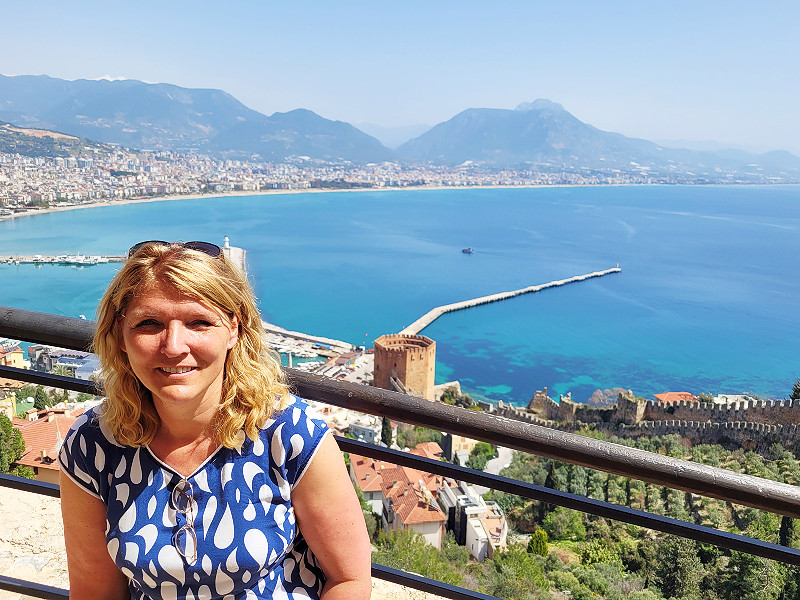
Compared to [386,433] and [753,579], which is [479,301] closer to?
[386,433]

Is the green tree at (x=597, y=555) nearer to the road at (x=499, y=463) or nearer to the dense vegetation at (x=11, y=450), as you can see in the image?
the dense vegetation at (x=11, y=450)

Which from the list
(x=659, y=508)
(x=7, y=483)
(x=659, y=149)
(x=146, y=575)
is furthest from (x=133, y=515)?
(x=659, y=149)

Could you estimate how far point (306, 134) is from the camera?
136000mm

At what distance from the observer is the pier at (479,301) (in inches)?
1219

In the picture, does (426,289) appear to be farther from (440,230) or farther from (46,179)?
(46,179)

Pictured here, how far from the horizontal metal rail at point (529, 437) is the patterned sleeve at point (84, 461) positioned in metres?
0.15

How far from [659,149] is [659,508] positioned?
192 m

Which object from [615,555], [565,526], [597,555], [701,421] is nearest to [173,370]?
[597,555]

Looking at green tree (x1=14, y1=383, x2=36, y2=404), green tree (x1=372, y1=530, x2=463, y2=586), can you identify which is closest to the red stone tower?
green tree (x1=14, y1=383, x2=36, y2=404)

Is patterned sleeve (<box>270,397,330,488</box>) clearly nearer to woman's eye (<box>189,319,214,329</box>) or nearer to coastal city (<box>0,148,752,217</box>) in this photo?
woman's eye (<box>189,319,214,329</box>)

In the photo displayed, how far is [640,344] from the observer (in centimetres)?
3005

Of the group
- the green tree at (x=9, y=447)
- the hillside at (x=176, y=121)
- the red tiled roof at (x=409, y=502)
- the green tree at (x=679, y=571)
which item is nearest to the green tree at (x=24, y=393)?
the red tiled roof at (x=409, y=502)

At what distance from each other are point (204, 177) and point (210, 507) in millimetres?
84008

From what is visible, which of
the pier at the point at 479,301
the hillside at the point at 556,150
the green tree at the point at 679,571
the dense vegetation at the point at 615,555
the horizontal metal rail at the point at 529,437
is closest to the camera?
the horizontal metal rail at the point at 529,437
